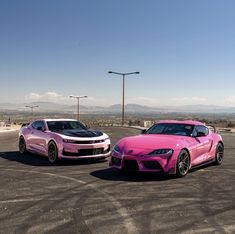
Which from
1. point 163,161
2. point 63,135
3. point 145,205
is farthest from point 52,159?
point 145,205

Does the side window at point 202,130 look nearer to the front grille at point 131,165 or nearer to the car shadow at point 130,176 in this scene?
the car shadow at point 130,176

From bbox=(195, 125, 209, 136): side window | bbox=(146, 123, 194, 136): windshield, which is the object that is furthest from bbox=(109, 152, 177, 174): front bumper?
bbox=(195, 125, 209, 136): side window

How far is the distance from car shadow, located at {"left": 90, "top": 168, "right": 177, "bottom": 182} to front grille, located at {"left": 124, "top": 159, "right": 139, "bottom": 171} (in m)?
0.21

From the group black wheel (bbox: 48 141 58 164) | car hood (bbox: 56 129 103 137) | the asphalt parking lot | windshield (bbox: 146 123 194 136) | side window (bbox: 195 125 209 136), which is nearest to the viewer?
the asphalt parking lot

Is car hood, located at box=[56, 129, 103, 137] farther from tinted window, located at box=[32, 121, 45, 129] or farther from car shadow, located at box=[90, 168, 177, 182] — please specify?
car shadow, located at box=[90, 168, 177, 182]

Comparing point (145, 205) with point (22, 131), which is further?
point (22, 131)

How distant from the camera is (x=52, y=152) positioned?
12367 millimetres

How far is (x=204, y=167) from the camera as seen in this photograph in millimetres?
11438

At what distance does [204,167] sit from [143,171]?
9.18 ft

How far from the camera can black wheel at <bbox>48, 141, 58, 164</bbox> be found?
479 inches

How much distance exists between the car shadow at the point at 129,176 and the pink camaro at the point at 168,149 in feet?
0.72

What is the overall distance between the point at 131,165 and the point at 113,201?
2.50 m

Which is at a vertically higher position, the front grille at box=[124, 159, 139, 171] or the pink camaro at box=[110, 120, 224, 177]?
the pink camaro at box=[110, 120, 224, 177]

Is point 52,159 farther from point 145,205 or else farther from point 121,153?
point 145,205
